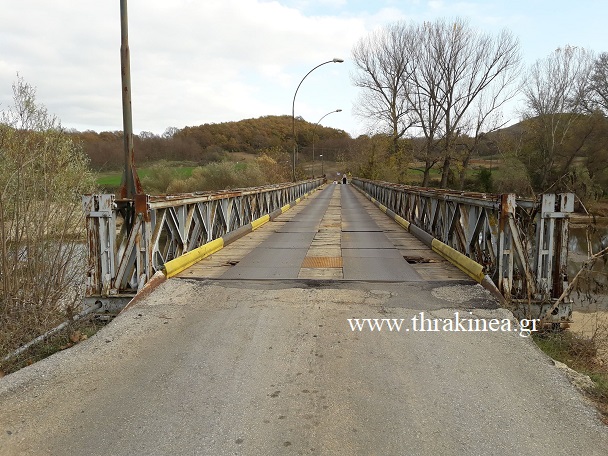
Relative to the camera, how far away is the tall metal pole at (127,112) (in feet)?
22.6

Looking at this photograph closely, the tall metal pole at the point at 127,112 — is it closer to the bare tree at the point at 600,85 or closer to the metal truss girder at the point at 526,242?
the metal truss girder at the point at 526,242

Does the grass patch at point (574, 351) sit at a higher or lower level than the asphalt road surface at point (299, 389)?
lower

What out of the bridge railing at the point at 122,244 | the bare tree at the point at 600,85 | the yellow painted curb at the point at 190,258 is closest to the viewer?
the bridge railing at the point at 122,244

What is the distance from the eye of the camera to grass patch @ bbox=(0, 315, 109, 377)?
4.27 meters

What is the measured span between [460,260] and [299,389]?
4.35 metres

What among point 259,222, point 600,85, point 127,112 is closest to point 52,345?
point 127,112

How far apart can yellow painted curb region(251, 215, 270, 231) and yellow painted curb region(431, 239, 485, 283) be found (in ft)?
18.2

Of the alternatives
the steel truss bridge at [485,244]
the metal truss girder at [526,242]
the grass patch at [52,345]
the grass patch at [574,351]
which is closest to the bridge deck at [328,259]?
the steel truss bridge at [485,244]

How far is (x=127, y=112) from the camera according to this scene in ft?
23.1

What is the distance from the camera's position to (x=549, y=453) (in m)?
2.71

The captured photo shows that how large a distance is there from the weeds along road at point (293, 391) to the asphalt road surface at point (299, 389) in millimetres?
12

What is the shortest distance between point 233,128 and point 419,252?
117 m

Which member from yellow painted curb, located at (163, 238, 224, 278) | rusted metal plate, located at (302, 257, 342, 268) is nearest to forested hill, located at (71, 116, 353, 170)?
yellow painted curb, located at (163, 238, 224, 278)

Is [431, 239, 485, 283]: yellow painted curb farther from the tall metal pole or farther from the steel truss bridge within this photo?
the tall metal pole
